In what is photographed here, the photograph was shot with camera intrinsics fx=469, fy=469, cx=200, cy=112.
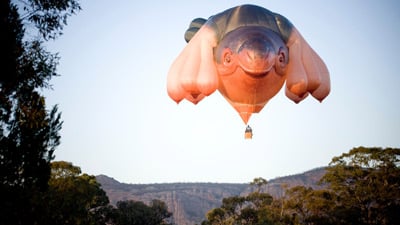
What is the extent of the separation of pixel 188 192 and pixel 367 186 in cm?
11129

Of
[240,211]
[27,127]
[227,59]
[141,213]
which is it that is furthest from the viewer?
[141,213]

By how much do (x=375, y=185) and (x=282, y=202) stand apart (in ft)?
23.5

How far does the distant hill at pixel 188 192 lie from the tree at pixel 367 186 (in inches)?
3489

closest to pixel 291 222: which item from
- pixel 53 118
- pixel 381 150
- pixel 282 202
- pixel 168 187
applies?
pixel 282 202

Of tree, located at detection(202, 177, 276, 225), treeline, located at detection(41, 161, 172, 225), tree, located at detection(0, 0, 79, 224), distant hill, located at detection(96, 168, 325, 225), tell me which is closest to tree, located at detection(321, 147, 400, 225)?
tree, located at detection(202, 177, 276, 225)

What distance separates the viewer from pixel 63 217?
14031mm

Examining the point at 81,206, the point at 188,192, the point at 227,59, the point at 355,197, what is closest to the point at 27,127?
the point at 81,206

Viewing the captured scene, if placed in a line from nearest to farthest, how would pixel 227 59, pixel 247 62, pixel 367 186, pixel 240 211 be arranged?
pixel 247 62, pixel 227 59, pixel 367 186, pixel 240 211

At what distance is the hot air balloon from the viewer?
23.7 feet

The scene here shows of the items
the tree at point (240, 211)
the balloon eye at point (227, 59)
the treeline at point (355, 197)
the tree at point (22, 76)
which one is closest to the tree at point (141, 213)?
the tree at point (240, 211)

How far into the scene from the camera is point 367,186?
27.0 meters

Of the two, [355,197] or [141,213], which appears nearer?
[355,197]

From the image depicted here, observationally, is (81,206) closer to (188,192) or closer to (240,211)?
(240,211)

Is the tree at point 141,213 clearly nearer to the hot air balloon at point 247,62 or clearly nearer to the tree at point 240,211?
the tree at point 240,211
